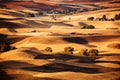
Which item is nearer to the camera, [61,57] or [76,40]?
[61,57]

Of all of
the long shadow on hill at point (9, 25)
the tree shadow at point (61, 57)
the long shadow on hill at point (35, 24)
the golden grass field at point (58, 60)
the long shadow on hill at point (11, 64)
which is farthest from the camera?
the long shadow on hill at point (35, 24)

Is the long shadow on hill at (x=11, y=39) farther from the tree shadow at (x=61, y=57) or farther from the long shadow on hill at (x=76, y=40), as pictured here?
the tree shadow at (x=61, y=57)

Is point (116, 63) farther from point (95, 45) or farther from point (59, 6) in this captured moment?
point (59, 6)

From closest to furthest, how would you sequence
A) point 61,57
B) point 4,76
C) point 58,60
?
point 4,76 < point 58,60 < point 61,57

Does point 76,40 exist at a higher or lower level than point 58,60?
lower

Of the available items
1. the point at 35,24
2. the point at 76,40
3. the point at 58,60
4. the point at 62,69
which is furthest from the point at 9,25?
the point at 62,69

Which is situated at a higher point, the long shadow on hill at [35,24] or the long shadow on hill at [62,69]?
the long shadow on hill at [35,24]

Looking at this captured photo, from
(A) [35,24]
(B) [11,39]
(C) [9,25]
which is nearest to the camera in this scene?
(B) [11,39]

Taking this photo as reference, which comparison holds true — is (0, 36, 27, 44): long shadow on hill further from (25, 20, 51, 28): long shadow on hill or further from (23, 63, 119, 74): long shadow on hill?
(23, 63, 119, 74): long shadow on hill

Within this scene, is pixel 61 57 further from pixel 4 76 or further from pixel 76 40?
pixel 76 40

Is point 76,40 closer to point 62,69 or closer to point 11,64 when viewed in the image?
point 62,69

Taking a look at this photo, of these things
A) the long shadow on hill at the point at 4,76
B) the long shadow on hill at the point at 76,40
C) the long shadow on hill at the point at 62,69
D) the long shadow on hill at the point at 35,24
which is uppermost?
the long shadow on hill at the point at 35,24

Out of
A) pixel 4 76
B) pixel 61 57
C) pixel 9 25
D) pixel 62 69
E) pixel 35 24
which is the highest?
pixel 9 25

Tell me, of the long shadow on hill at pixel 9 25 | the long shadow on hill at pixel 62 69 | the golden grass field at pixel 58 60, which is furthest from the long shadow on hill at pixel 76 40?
the long shadow on hill at pixel 62 69
